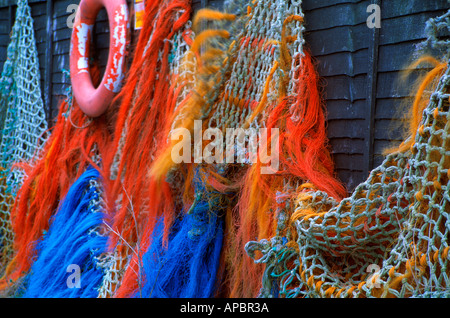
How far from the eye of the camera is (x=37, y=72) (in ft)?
14.2

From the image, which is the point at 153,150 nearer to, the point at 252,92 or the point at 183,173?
the point at 183,173

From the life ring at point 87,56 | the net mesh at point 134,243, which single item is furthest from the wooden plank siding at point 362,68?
the life ring at point 87,56

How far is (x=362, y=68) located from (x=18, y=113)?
10.7 feet

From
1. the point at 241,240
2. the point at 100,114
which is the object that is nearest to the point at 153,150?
the point at 100,114

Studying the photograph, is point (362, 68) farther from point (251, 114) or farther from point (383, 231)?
point (383, 231)

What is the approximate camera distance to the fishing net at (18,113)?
160 inches

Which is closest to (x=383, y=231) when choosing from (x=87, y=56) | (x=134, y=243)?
(x=134, y=243)

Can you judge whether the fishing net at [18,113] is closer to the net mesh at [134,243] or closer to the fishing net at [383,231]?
the net mesh at [134,243]

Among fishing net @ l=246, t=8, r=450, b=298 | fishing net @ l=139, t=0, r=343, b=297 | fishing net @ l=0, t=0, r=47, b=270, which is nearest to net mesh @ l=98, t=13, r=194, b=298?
fishing net @ l=139, t=0, r=343, b=297

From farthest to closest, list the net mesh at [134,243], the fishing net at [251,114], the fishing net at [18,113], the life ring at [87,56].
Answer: the fishing net at [18,113], the life ring at [87,56], the net mesh at [134,243], the fishing net at [251,114]

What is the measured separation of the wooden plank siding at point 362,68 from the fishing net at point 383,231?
20 cm

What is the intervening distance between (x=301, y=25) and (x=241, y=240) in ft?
3.94

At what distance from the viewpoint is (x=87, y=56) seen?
374 centimetres

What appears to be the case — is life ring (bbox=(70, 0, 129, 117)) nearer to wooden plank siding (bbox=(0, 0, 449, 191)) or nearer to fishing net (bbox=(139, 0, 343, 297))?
fishing net (bbox=(139, 0, 343, 297))
